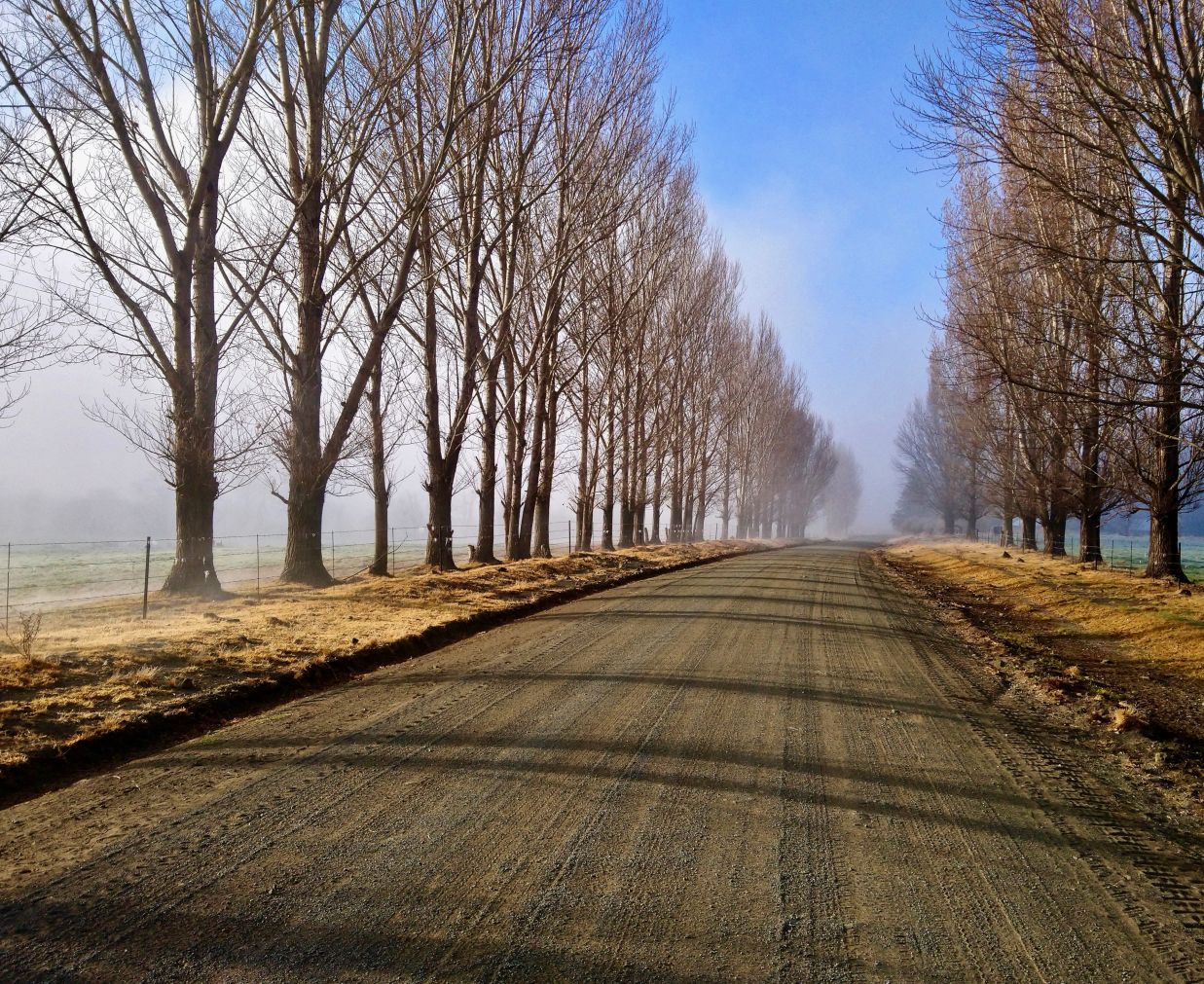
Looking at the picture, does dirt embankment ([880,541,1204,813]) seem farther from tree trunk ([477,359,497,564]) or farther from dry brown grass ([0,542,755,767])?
tree trunk ([477,359,497,564])

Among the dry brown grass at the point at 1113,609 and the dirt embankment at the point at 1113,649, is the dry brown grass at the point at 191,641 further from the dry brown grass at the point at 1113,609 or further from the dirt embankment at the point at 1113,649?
the dry brown grass at the point at 1113,609

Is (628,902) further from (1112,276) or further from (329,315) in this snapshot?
(329,315)

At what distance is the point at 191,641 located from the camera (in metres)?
7.53

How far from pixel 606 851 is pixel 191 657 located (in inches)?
203

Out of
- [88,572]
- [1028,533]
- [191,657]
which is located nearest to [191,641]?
[191,657]

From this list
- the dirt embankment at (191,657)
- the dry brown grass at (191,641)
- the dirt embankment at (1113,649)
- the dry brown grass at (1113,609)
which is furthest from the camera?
the dry brown grass at (1113,609)

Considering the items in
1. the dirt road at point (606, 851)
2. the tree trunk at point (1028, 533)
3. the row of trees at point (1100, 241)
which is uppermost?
the row of trees at point (1100, 241)

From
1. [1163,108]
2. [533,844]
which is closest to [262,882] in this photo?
[533,844]

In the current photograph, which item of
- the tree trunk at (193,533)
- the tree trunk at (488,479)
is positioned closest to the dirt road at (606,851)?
the tree trunk at (193,533)

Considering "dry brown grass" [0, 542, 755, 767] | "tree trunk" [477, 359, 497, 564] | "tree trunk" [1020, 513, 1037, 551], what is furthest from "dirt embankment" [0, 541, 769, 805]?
"tree trunk" [1020, 513, 1037, 551]

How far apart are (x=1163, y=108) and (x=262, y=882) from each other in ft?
34.9

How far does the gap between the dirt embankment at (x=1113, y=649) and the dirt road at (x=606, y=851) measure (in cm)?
55

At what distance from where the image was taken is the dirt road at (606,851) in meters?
2.54

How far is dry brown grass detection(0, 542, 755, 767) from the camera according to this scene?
5.16 metres
